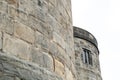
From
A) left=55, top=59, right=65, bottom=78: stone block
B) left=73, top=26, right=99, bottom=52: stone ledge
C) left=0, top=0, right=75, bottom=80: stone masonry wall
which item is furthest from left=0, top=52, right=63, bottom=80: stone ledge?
left=73, top=26, right=99, bottom=52: stone ledge

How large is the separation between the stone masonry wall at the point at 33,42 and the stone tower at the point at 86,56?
8037mm

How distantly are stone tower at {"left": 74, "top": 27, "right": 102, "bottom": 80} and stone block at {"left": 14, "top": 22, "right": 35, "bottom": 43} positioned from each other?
8568mm

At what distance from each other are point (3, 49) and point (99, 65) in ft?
34.4

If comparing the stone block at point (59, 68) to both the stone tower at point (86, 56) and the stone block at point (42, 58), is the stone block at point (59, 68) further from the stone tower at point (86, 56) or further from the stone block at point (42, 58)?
the stone tower at point (86, 56)

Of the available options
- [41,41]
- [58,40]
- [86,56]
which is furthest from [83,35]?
[41,41]

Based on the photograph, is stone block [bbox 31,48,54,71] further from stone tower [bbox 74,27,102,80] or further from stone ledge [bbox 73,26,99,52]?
stone ledge [bbox 73,26,99,52]

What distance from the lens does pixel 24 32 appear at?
3.16 m

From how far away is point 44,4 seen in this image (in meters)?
3.61

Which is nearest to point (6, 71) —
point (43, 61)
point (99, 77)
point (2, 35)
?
point (2, 35)

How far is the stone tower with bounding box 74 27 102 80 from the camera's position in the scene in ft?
39.2

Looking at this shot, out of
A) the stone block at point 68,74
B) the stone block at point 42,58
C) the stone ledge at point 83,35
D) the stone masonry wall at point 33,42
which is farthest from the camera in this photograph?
the stone ledge at point 83,35

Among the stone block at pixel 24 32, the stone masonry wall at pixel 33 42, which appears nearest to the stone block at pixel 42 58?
the stone masonry wall at pixel 33 42

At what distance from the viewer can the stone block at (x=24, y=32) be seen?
3105 mm

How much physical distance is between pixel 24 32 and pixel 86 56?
9296mm
